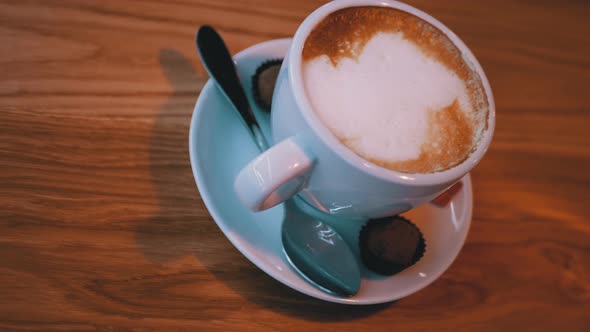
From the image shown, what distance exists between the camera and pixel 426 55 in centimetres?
71

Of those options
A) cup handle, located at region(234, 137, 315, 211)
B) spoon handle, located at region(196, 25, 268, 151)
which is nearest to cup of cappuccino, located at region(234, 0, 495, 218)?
cup handle, located at region(234, 137, 315, 211)

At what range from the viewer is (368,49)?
69 cm

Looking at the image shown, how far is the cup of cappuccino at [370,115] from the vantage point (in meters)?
0.56

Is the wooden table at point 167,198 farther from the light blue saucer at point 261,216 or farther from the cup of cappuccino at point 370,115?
the cup of cappuccino at point 370,115

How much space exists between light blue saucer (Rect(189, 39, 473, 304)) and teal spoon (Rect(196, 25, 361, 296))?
2cm

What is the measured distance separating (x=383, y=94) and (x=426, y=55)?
132 millimetres

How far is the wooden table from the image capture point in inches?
25.9

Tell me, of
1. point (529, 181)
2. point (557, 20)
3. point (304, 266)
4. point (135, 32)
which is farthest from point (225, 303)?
point (557, 20)

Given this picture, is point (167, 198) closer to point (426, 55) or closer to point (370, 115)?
point (370, 115)

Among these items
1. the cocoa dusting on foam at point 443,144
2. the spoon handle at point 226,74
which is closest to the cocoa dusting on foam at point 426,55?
the cocoa dusting on foam at point 443,144

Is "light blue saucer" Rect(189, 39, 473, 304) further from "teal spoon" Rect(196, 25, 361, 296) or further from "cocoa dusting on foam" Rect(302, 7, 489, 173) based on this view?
"cocoa dusting on foam" Rect(302, 7, 489, 173)

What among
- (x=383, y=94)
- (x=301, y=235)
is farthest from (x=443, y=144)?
(x=301, y=235)

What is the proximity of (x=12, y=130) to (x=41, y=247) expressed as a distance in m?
0.22

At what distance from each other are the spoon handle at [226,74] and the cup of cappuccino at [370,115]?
112 mm
